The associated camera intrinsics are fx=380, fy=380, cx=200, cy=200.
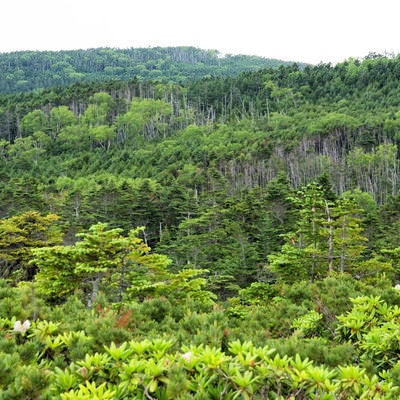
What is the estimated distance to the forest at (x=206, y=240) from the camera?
8.45ft

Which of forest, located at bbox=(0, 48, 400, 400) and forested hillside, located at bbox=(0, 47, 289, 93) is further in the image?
forested hillside, located at bbox=(0, 47, 289, 93)

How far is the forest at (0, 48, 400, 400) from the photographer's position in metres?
2.57

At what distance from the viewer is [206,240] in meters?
22.7

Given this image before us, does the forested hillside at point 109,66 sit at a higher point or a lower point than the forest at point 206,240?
higher

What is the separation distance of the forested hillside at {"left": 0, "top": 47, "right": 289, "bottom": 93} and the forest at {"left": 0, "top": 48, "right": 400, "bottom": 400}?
48.3 meters

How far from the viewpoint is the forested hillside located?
414 feet

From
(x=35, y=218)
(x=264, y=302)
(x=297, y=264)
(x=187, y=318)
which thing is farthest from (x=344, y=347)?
(x=35, y=218)

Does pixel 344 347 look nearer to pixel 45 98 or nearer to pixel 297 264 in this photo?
pixel 297 264

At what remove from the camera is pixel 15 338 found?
3.48 meters

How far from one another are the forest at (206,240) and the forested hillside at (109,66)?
48.3m

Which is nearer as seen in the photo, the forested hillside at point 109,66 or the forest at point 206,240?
the forest at point 206,240

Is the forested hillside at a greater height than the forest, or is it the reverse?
the forested hillside

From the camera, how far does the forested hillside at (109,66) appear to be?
126 m

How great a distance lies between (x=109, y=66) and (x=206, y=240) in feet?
455
